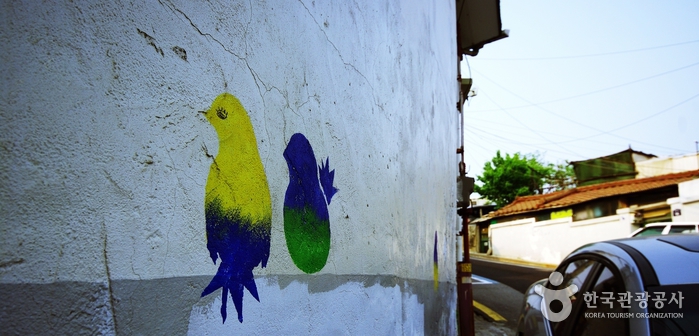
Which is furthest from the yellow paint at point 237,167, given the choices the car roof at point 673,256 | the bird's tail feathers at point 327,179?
the car roof at point 673,256

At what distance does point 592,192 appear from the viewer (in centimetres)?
2394

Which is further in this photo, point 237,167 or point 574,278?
point 574,278

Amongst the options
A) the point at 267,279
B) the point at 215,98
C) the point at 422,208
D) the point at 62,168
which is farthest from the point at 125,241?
the point at 422,208

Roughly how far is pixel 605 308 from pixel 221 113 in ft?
8.68

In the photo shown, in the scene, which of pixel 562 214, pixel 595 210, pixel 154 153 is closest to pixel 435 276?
pixel 154 153

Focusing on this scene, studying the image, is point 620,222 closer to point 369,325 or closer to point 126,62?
point 369,325

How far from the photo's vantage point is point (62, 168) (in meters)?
1.14

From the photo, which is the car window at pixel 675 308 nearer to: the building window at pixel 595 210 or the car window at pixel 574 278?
the car window at pixel 574 278

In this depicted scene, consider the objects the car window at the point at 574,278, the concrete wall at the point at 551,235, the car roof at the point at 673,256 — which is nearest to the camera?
the car roof at the point at 673,256

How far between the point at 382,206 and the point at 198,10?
79.1 inches

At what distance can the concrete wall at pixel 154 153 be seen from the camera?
1.08 m

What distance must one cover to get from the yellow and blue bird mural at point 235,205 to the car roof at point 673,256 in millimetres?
2262

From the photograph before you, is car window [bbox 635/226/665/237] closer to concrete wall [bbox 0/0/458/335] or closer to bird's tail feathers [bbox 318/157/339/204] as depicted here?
concrete wall [bbox 0/0/458/335]

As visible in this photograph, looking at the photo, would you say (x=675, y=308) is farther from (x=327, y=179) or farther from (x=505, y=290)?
(x=505, y=290)
